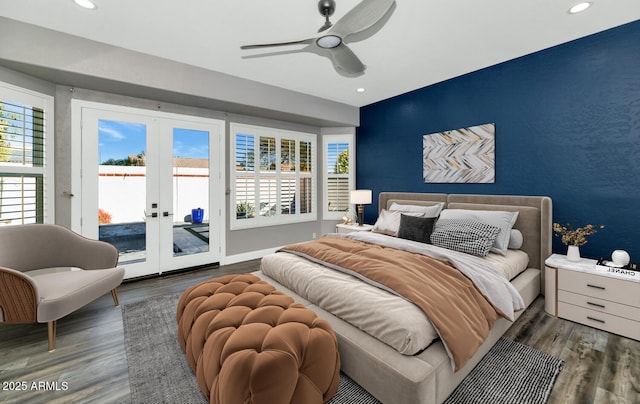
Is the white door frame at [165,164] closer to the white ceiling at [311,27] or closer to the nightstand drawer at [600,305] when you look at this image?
Result: the white ceiling at [311,27]

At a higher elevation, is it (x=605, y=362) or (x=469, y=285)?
(x=469, y=285)

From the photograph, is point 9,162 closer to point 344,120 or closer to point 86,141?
point 86,141

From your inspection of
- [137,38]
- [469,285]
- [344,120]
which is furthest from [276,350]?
[344,120]

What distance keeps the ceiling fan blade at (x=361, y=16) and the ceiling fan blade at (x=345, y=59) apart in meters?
0.21

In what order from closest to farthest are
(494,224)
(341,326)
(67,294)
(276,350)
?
(276,350) < (341,326) < (67,294) < (494,224)

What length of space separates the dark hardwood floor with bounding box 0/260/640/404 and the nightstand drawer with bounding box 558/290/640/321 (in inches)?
7.7

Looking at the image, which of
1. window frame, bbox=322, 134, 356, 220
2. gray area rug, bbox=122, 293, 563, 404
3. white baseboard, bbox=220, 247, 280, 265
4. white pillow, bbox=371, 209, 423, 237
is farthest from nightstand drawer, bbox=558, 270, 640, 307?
white baseboard, bbox=220, 247, 280, 265

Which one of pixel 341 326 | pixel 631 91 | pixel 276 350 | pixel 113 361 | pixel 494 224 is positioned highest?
pixel 631 91

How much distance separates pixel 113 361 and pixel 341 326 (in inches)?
66.7

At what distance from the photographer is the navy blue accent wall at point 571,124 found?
Result: 8.66 feet

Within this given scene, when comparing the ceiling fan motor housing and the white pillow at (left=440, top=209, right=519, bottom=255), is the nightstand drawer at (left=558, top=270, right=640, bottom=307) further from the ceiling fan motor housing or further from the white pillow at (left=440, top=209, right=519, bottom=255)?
the ceiling fan motor housing

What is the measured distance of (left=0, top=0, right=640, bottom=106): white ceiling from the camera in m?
2.33

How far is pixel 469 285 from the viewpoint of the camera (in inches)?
77.8

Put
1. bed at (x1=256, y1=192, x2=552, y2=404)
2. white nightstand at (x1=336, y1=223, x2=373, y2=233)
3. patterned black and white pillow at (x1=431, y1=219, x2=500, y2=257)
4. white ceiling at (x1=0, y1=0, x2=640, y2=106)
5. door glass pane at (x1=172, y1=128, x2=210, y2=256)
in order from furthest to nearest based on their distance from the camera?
white nightstand at (x1=336, y1=223, x2=373, y2=233), door glass pane at (x1=172, y1=128, x2=210, y2=256), patterned black and white pillow at (x1=431, y1=219, x2=500, y2=257), white ceiling at (x1=0, y1=0, x2=640, y2=106), bed at (x1=256, y1=192, x2=552, y2=404)
